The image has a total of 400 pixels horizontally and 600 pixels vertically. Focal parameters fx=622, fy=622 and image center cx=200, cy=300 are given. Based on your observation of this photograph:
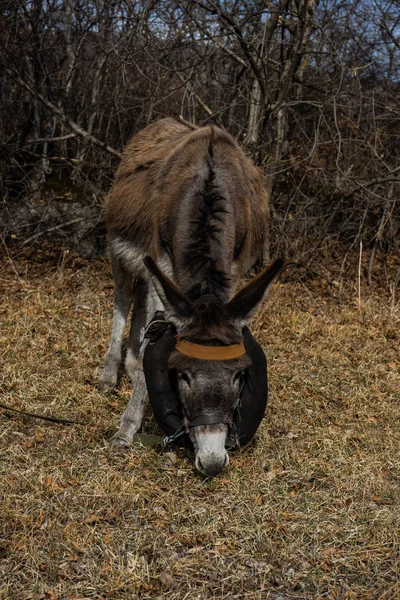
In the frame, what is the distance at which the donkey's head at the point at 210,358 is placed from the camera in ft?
11.2

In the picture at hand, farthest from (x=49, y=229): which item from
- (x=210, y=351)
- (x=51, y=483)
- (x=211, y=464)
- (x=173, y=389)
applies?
(x=211, y=464)

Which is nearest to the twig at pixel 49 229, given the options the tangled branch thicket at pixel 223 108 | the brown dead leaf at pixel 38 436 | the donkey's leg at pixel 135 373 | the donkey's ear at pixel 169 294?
the tangled branch thicket at pixel 223 108

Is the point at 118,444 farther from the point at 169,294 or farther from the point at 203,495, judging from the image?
the point at 169,294

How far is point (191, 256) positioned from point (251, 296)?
57 centimetres

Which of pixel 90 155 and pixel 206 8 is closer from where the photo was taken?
pixel 206 8

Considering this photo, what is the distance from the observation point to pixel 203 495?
358 centimetres

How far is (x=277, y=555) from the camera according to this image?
3043 millimetres

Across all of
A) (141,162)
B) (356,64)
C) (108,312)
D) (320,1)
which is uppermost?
(320,1)

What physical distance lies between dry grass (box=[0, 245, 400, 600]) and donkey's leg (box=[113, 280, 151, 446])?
5.4 inches

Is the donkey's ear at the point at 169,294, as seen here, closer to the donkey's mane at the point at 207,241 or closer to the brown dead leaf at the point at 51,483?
the donkey's mane at the point at 207,241

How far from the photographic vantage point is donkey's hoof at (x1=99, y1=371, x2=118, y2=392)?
16.7 ft

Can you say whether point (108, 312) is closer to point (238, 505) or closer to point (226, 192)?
point (226, 192)

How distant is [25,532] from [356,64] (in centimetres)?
895

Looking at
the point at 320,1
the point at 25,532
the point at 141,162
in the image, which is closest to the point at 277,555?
the point at 25,532
